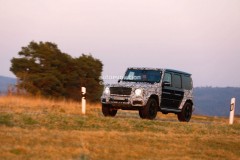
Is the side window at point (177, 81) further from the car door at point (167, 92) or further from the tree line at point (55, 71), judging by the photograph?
the tree line at point (55, 71)

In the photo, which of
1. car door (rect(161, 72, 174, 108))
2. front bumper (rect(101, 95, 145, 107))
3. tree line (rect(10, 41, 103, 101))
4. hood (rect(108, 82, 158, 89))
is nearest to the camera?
front bumper (rect(101, 95, 145, 107))

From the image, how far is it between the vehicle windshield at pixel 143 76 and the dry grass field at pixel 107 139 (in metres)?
3.29

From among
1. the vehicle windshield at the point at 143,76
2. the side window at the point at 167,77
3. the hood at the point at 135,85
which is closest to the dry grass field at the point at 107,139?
the hood at the point at 135,85

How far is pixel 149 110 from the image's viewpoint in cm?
1939

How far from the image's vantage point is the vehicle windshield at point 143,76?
67.2ft

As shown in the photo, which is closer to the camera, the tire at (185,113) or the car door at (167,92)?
the car door at (167,92)

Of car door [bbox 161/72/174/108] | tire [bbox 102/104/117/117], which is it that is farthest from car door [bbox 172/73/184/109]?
tire [bbox 102/104/117/117]

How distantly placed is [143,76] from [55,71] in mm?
25230

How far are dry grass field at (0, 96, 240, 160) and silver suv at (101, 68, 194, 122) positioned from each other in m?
1.99

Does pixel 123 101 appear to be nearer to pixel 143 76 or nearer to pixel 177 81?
pixel 143 76

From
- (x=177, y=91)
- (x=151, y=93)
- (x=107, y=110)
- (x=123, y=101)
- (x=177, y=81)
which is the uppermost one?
(x=177, y=81)

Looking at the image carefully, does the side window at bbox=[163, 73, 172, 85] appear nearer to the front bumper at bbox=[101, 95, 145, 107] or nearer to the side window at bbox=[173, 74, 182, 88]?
the side window at bbox=[173, 74, 182, 88]

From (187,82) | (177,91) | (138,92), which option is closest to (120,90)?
(138,92)

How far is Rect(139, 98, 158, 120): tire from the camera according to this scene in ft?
62.9
